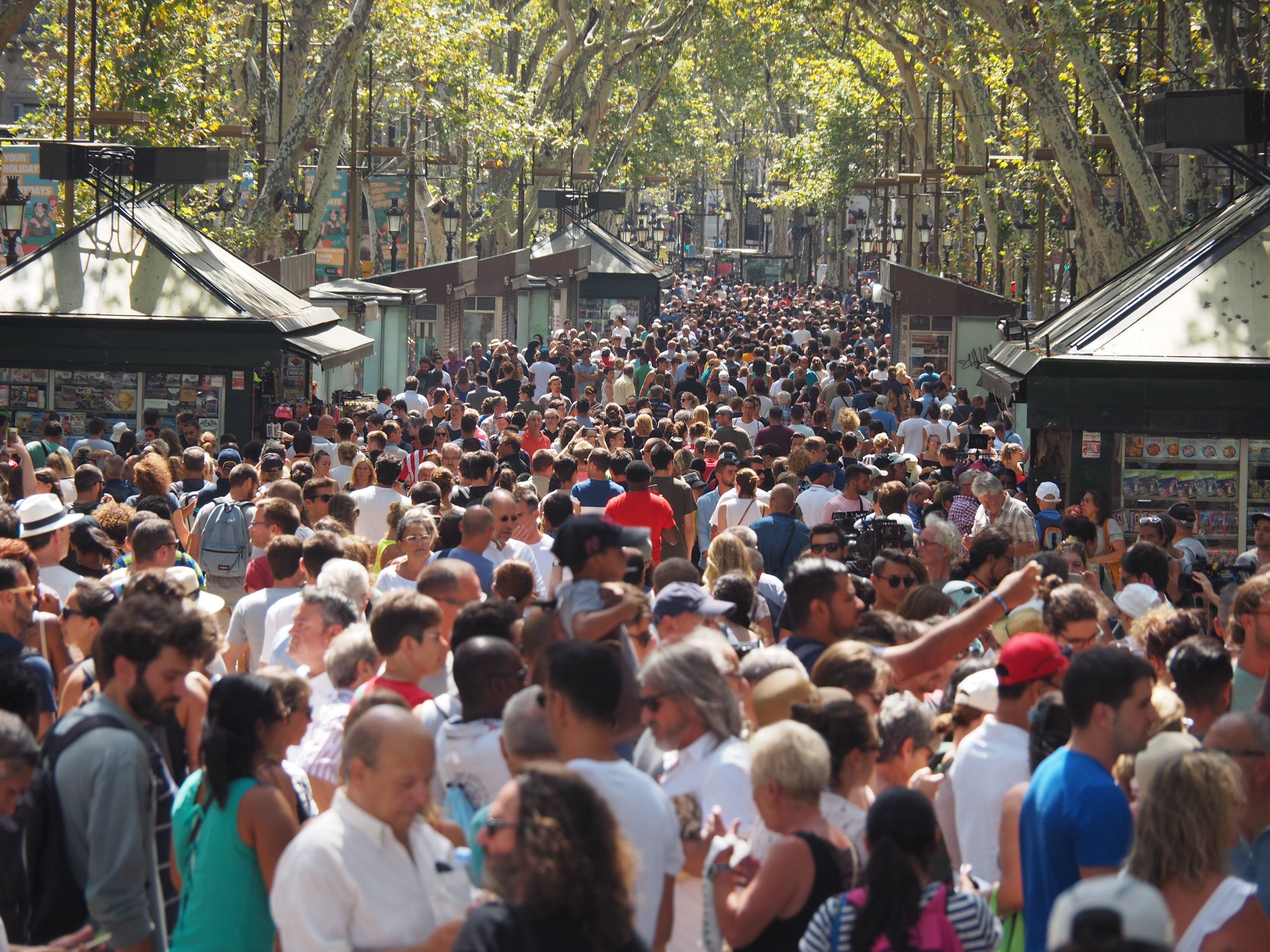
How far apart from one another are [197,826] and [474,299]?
2846cm

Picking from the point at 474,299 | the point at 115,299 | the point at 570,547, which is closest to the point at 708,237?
the point at 474,299

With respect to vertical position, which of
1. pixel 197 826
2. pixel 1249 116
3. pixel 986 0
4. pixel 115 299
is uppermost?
pixel 986 0

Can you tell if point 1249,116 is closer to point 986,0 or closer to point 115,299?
point 986,0

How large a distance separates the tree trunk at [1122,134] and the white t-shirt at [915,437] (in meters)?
3.14

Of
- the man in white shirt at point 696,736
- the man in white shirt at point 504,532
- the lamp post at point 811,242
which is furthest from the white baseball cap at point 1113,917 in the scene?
the lamp post at point 811,242

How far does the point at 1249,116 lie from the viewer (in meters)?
13.3

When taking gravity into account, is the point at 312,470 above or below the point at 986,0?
below

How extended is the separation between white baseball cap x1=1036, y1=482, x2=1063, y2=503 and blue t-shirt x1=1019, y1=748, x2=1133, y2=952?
7086 mm

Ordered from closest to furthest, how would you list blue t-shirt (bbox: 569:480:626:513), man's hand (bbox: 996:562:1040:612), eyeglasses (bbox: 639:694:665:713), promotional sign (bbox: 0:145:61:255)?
1. eyeglasses (bbox: 639:694:665:713)
2. man's hand (bbox: 996:562:1040:612)
3. blue t-shirt (bbox: 569:480:626:513)
4. promotional sign (bbox: 0:145:61:255)

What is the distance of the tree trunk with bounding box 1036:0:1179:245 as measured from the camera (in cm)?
1633

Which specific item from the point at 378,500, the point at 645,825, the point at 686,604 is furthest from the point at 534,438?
the point at 645,825

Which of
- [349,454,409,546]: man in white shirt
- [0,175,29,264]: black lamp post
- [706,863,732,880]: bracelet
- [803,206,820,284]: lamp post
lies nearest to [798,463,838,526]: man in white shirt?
[349,454,409,546]: man in white shirt

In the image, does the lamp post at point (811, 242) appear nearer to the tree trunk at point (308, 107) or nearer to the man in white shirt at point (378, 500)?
the tree trunk at point (308, 107)

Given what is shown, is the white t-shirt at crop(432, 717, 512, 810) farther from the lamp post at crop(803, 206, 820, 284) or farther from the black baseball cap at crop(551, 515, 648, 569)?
the lamp post at crop(803, 206, 820, 284)
